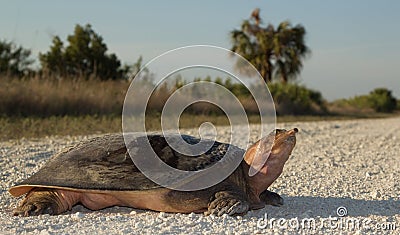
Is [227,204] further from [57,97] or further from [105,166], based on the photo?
[57,97]

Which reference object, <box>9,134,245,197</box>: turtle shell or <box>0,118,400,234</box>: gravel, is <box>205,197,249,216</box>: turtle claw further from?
<box>9,134,245,197</box>: turtle shell

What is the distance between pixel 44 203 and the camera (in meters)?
3.91

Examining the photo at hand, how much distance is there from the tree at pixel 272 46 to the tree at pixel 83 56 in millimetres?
15912

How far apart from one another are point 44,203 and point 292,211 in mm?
1738

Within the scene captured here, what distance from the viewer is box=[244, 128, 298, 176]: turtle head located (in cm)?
390

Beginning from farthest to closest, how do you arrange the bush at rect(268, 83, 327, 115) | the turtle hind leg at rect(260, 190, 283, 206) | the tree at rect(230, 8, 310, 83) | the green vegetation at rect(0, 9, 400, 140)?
the tree at rect(230, 8, 310, 83), the bush at rect(268, 83, 327, 115), the green vegetation at rect(0, 9, 400, 140), the turtle hind leg at rect(260, 190, 283, 206)

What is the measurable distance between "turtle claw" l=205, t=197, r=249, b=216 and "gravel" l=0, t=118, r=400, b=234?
0.17 feet

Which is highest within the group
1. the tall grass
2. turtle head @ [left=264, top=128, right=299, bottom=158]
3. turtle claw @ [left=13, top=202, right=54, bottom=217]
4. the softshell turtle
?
the tall grass

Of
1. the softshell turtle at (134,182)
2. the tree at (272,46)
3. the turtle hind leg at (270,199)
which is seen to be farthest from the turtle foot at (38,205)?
the tree at (272,46)

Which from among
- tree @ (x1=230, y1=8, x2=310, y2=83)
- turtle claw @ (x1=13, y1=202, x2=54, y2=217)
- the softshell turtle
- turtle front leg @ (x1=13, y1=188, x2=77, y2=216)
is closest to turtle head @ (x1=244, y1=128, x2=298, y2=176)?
the softshell turtle

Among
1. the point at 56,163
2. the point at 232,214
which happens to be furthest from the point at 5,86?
the point at 232,214

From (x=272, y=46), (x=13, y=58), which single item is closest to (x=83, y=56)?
(x=13, y=58)

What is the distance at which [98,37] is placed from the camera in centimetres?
2448

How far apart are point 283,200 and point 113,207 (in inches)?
51.6
